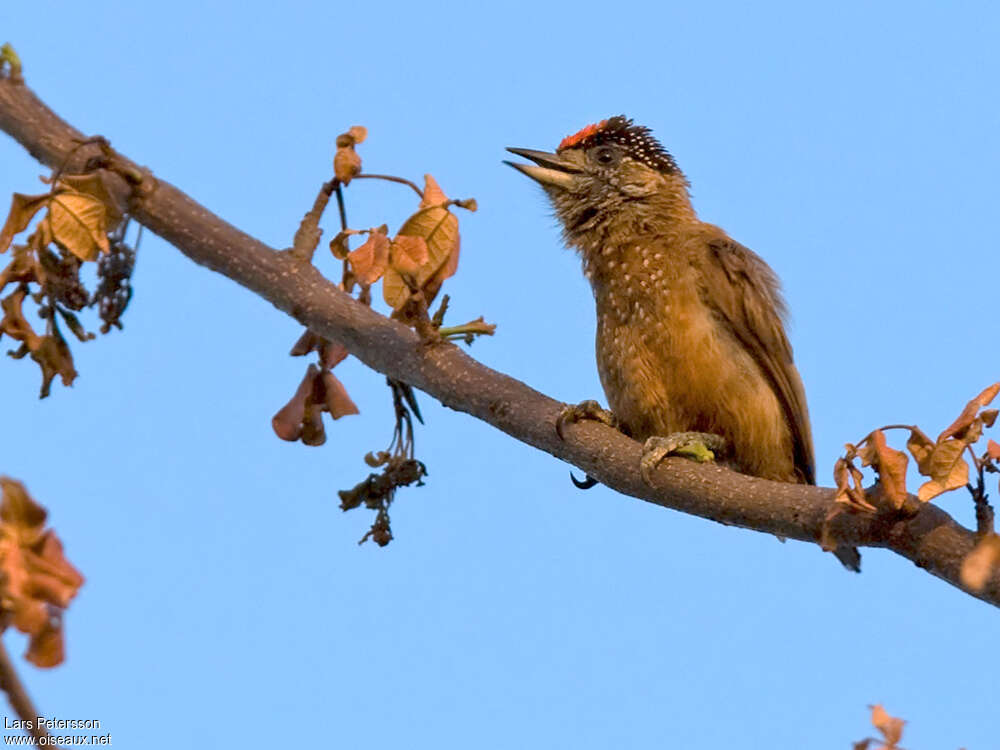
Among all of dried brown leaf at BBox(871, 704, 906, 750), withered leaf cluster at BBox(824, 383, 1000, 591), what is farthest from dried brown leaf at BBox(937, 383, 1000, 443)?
dried brown leaf at BBox(871, 704, 906, 750)

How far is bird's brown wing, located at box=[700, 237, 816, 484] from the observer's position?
4.86m

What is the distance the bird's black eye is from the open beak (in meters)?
0.10

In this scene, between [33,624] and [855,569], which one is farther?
[855,569]

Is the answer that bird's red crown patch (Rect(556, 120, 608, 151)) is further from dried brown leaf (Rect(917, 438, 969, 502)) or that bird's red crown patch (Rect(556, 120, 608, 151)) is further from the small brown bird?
dried brown leaf (Rect(917, 438, 969, 502))

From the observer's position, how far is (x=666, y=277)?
16.0 feet

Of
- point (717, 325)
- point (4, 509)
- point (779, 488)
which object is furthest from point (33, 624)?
point (717, 325)

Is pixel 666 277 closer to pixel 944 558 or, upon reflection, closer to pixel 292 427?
pixel 292 427

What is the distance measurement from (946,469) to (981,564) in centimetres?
19

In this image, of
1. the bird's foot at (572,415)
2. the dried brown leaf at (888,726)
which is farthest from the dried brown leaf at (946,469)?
the bird's foot at (572,415)

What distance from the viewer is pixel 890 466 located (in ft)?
9.42

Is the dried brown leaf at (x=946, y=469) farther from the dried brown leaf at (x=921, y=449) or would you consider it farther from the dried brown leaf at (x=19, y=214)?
the dried brown leaf at (x=19, y=214)

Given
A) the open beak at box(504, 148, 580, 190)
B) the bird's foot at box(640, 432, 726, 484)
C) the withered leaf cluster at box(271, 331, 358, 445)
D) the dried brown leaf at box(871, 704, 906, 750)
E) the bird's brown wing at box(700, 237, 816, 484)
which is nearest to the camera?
the dried brown leaf at box(871, 704, 906, 750)

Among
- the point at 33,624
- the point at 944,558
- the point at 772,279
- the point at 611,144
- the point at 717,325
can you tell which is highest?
the point at 611,144

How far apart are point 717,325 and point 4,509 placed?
331 cm
